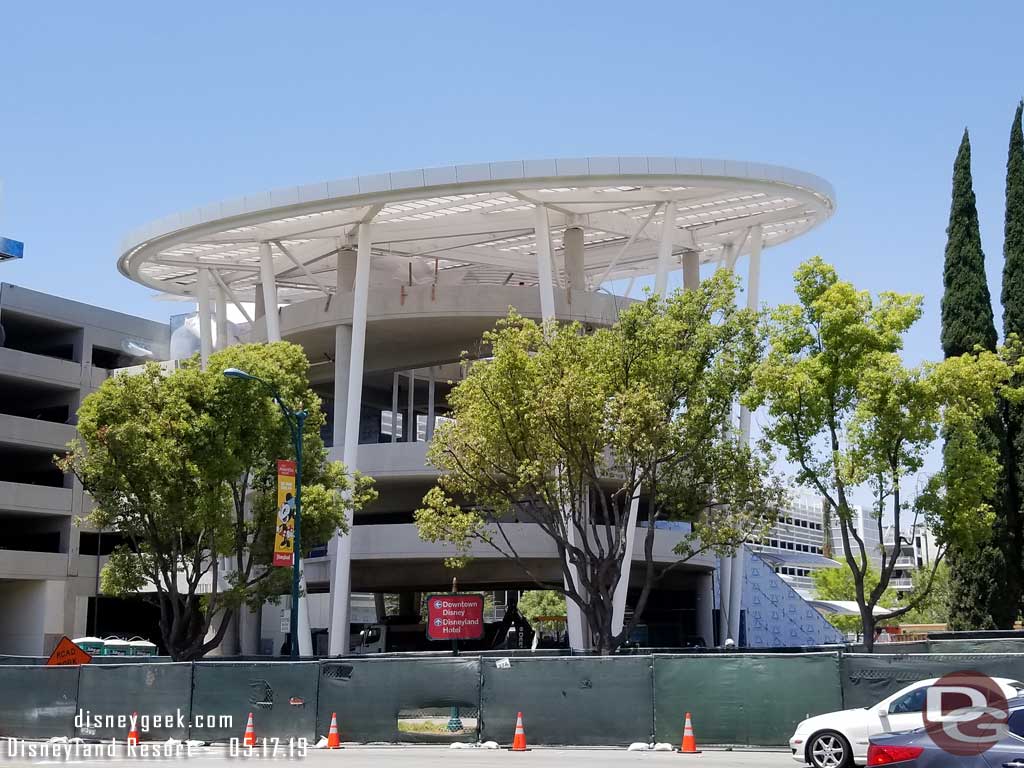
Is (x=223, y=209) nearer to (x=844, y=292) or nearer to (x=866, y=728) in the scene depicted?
(x=844, y=292)

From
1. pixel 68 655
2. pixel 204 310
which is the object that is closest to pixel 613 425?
pixel 68 655

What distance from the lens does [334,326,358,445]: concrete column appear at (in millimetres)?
44938

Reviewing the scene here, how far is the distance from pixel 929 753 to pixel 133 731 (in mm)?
17218

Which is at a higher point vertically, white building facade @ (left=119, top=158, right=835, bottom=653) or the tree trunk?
white building facade @ (left=119, top=158, right=835, bottom=653)

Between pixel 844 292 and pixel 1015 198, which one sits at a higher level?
pixel 1015 198

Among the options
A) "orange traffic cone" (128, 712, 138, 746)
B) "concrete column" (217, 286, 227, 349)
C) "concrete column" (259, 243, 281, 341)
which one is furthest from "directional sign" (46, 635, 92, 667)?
"concrete column" (217, 286, 227, 349)

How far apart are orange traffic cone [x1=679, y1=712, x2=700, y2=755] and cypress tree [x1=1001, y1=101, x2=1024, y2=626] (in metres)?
21.8

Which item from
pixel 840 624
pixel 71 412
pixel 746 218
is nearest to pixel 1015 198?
pixel 746 218

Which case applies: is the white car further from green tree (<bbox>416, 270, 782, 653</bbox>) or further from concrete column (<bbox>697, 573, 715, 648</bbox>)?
concrete column (<bbox>697, 573, 715, 648</bbox>)

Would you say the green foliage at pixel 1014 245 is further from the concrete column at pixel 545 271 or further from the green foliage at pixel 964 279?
the concrete column at pixel 545 271

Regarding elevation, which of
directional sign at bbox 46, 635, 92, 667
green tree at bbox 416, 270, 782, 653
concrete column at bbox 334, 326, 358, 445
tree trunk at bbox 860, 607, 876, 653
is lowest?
directional sign at bbox 46, 635, 92, 667

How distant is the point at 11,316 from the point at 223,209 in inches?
858

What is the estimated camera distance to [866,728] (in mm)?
16469

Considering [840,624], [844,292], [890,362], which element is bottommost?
[840,624]
